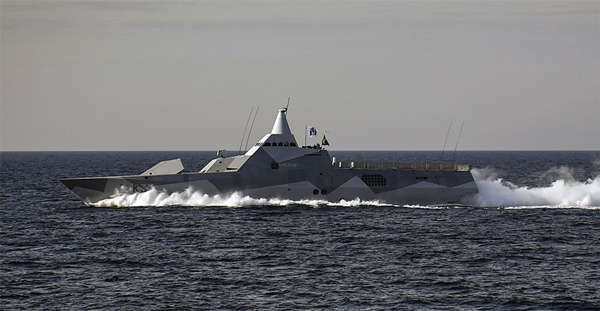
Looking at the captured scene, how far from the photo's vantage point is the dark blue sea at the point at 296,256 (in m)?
27.1

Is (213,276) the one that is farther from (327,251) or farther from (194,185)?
(194,185)

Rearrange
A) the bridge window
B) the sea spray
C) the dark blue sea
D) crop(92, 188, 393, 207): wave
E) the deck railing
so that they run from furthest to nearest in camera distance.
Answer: the sea spray, the deck railing, the bridge window, crop(92, 188, 393, 207): wave, the dark blue sea

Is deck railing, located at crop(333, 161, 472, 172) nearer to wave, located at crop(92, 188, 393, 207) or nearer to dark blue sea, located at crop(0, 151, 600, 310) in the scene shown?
dark blue sea, located at crop(0, 151, 600, 310)

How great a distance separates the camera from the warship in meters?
52.4

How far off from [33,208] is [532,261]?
41950 millimetres

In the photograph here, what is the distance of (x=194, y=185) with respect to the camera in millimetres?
52281

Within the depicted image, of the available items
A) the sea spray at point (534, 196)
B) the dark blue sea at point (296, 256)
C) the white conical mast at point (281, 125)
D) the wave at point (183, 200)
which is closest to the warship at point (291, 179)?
the white conical mast at point (281, 125)

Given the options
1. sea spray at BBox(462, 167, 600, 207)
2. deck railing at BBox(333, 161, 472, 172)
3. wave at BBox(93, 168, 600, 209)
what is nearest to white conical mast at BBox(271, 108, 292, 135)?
deck railing at BBox(333, 161, 472, 172)

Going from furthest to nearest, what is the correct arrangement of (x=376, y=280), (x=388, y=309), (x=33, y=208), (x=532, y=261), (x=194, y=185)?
(x=33, y=208) < (x=194, y=185) < (x=532, y=261) < (x=376, y=280) < (x=388, y=309)

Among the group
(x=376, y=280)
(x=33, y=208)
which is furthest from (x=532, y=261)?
(x=33, y=208)

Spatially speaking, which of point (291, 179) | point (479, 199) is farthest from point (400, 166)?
point (291, 179)

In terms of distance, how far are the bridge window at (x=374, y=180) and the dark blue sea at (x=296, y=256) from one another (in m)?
1.74

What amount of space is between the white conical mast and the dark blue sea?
21.1ft

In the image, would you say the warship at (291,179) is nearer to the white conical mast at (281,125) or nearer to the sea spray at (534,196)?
the white conical mast at (281,125)
